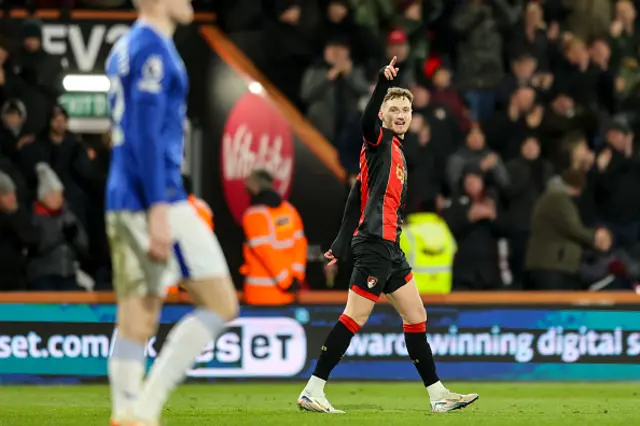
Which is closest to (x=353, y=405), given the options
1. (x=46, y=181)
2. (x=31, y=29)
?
(x=46, y=181)

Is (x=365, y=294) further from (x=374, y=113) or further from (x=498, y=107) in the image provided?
(x=498, y=107)

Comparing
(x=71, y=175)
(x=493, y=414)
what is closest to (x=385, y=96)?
(x=493, y=414)

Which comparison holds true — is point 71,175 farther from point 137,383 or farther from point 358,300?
point 137,383

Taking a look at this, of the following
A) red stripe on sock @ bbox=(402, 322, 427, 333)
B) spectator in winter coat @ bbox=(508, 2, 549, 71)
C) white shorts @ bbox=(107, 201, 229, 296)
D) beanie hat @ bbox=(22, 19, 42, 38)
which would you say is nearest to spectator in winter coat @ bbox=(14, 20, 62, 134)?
beanie hat @ bbox=(22, 19, 42, 38)

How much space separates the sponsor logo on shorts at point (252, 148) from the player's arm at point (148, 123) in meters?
9.38

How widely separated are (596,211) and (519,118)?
4.89 ft

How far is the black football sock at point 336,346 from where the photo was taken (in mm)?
10281

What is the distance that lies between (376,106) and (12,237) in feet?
20.2

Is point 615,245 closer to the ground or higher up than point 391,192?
closer to the ground

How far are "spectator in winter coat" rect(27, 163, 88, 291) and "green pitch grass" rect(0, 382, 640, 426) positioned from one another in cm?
152

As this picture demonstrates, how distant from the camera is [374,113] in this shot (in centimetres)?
967

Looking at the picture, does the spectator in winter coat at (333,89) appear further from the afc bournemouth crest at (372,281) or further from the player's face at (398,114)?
the afc bournemouth crest at (372,281)

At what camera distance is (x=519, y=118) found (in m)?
17.6

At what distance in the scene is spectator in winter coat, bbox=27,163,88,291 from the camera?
580 inches
